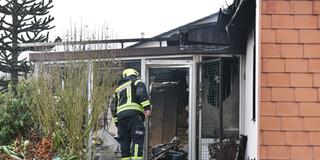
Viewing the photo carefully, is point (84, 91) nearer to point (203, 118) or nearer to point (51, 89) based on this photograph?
point (51, 89)

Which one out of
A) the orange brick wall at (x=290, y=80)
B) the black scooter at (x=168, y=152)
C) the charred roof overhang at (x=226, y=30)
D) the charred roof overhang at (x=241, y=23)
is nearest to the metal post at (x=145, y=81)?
the black scooter at (x=168, y=152)

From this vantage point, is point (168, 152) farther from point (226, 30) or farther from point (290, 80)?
point (290, 80)

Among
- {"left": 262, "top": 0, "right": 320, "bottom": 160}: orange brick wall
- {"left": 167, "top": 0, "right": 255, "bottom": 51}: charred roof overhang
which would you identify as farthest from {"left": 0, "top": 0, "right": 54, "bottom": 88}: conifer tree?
{"left": 262, "top": 0, "right": 320, "bottom": 160}: orange brick wall

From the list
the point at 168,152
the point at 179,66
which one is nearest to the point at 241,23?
the point at 179,66

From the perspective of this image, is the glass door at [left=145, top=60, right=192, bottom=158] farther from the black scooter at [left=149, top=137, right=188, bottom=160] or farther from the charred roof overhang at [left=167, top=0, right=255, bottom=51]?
the charred roof overhang at [left=167, top=0, right=255, bottom=51]

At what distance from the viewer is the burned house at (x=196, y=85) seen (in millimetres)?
9875

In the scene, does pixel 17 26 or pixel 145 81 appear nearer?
pixel 145 81

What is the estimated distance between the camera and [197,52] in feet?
32.6

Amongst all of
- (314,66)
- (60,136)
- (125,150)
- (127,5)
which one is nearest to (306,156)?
(314,66)

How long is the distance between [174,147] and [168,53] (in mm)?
1820

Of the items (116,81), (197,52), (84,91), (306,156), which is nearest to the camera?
(306,156)

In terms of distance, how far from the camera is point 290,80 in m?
5.57

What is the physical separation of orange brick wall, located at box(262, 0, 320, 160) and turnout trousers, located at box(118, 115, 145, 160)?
135 inches

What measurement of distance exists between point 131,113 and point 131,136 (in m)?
0.44
